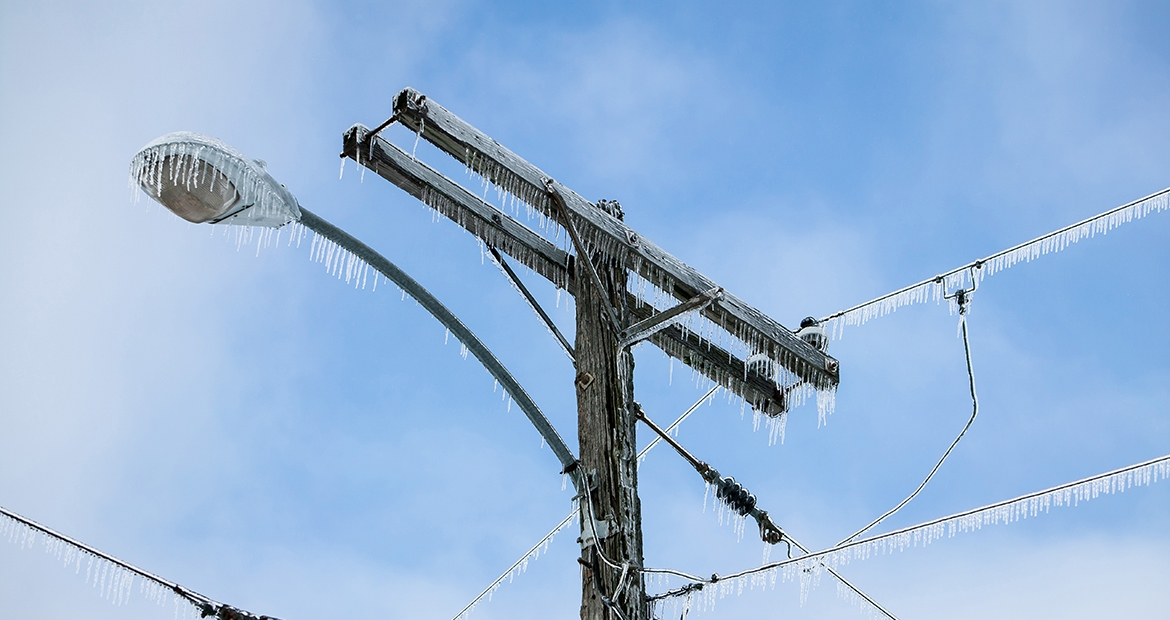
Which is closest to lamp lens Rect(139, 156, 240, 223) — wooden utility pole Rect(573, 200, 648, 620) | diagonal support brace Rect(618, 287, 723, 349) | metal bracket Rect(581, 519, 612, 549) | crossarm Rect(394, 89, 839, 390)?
crossarm Rect(394, 89, 839, 390)

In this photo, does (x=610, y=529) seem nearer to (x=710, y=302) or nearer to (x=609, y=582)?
Result: (x=609, y=582)

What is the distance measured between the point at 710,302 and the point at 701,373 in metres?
0.92

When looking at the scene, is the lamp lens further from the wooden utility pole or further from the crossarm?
the wooden utility pole

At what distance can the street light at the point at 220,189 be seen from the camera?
459 cm

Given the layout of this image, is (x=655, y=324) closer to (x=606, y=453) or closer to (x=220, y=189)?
(x=606, y=453)

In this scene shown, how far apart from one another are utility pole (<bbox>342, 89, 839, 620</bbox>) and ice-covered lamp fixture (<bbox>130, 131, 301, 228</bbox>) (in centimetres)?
85

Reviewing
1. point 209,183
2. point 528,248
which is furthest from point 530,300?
point 209,183

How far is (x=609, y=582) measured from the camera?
5.35m

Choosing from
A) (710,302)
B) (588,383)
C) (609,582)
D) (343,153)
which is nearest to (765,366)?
(710,302)

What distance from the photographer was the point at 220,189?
4703 mm

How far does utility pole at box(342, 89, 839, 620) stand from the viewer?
541 centimetres

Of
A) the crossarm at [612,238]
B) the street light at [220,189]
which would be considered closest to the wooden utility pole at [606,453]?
the crossarm at [612,238]

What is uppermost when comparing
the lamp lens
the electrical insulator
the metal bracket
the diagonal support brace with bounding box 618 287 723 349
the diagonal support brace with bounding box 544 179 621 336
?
the electrical insulator

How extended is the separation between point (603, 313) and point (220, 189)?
2223 millimetres
